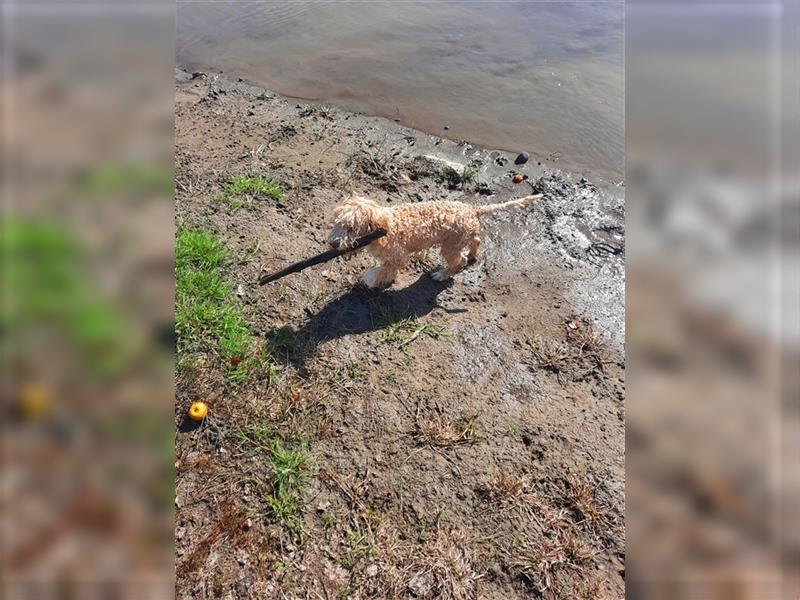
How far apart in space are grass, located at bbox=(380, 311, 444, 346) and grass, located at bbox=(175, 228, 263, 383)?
4.78ft

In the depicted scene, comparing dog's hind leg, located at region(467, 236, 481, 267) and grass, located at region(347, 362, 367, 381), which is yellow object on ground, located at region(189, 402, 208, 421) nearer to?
grass, located at region(347, 362, 367, 381)

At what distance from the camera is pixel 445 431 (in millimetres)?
4242

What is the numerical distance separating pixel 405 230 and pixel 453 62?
8.02m

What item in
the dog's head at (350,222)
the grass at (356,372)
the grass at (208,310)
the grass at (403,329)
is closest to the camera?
the grass at (208,310)

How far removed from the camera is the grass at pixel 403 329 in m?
5.11

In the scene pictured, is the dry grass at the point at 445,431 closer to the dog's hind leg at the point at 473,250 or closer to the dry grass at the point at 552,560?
the dry grass at the point at 552,560

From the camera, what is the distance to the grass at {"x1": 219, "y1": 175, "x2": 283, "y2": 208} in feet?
20.9

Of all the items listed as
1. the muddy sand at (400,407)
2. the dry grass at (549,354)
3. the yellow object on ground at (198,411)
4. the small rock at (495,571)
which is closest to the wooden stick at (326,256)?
the muddy sand at (400,407)

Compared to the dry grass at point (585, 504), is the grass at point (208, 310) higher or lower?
higher

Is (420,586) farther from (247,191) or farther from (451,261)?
(247,191)
